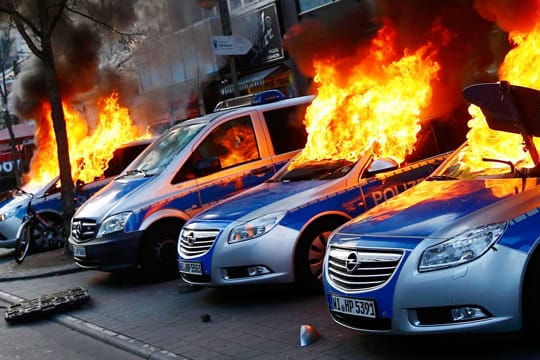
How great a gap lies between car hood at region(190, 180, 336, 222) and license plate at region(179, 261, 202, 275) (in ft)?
1.52

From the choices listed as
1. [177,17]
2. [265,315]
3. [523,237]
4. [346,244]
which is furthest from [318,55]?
[177,17]

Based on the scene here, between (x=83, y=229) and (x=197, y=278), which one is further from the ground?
(x=83, y=229)

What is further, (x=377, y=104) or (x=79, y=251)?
(x=79, y=251)

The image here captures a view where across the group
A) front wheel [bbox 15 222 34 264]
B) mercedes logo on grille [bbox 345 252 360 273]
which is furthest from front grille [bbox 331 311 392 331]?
front wheel [bbox 15 222 34 264]

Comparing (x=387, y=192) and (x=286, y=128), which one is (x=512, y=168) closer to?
(x=387, y=192)

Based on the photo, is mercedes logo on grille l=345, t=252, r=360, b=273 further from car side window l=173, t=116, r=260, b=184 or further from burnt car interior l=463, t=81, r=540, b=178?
car side window l=173, t=116, r=260, b=184

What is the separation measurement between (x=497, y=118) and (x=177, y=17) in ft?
47.2

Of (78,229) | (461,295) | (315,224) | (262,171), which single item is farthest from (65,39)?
(461,295)

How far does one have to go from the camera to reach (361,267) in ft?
15.9

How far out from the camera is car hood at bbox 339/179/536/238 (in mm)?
4730

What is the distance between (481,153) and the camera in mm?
5961

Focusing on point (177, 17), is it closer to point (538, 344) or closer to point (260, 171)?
point (260, 171)

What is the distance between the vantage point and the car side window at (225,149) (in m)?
8.93

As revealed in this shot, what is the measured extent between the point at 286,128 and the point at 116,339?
393 centimetres
